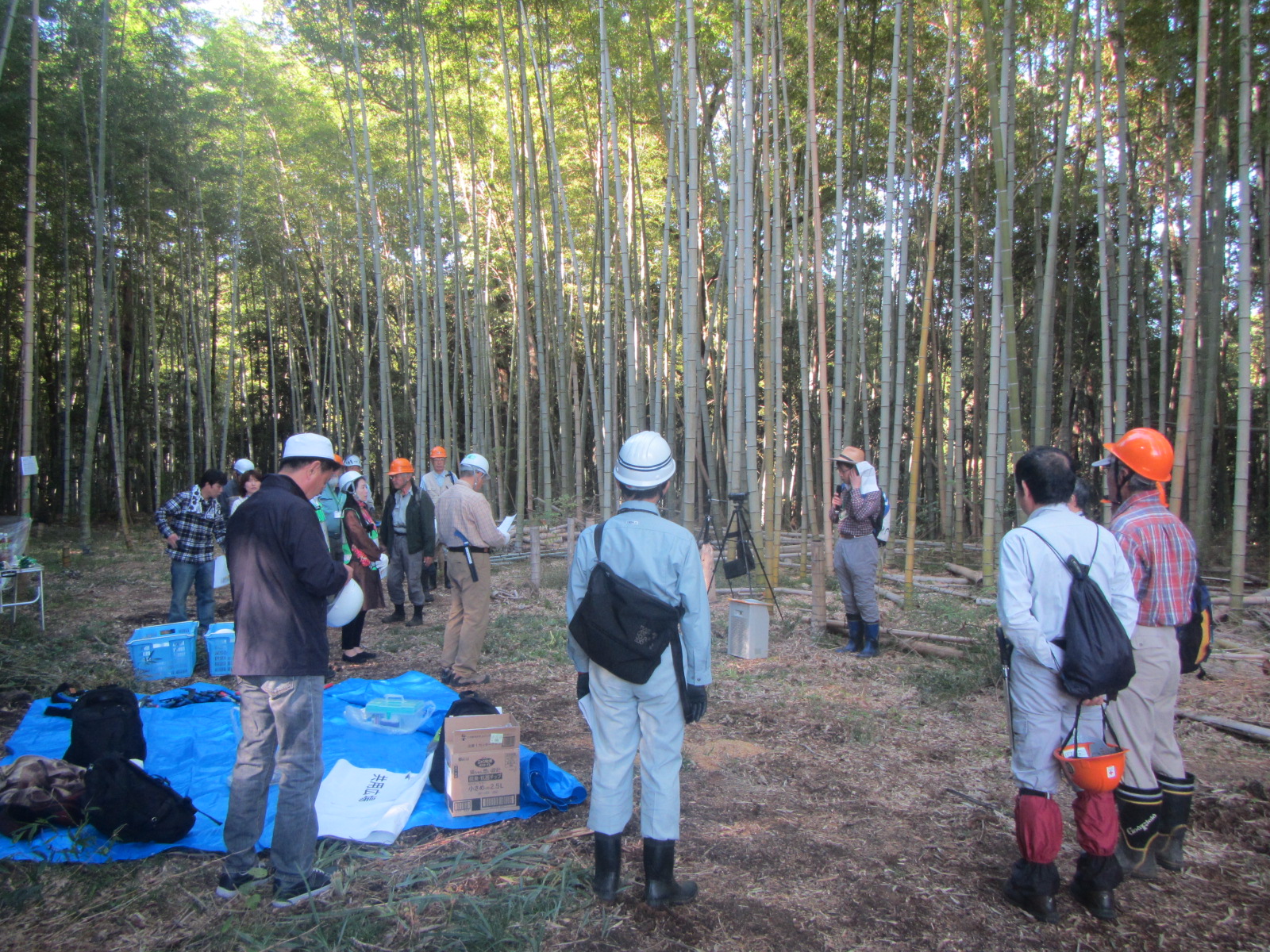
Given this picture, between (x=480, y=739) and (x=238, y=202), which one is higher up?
(x=238, y=202)

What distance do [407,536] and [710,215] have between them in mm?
6976

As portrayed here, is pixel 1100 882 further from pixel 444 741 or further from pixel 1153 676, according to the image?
pixel 444 741

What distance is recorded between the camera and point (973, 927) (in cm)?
185

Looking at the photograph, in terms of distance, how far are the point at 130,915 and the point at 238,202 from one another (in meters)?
10.5

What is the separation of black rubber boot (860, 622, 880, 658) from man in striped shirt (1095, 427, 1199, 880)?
94.1 inches

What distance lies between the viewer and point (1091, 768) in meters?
1.77

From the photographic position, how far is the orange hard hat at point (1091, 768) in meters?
1.77

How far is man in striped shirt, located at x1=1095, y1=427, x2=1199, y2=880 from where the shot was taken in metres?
2.01

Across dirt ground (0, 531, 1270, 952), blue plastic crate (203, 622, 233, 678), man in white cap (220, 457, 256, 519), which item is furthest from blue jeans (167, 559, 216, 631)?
dirt ground (0, 531, 1270, 952)

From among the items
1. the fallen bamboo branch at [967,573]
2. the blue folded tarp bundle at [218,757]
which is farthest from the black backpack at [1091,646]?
the fallen bamboo branch at [967,573]

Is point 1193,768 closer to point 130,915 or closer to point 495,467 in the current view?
point 130,915

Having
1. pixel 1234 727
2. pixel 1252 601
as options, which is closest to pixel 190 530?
pixel 1234 727

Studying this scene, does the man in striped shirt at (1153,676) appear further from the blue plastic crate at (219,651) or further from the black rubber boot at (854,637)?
the blue plastic crate at (219,651)

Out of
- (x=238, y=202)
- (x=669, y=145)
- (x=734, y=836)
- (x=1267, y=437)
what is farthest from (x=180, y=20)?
(x=1267, y=437)
